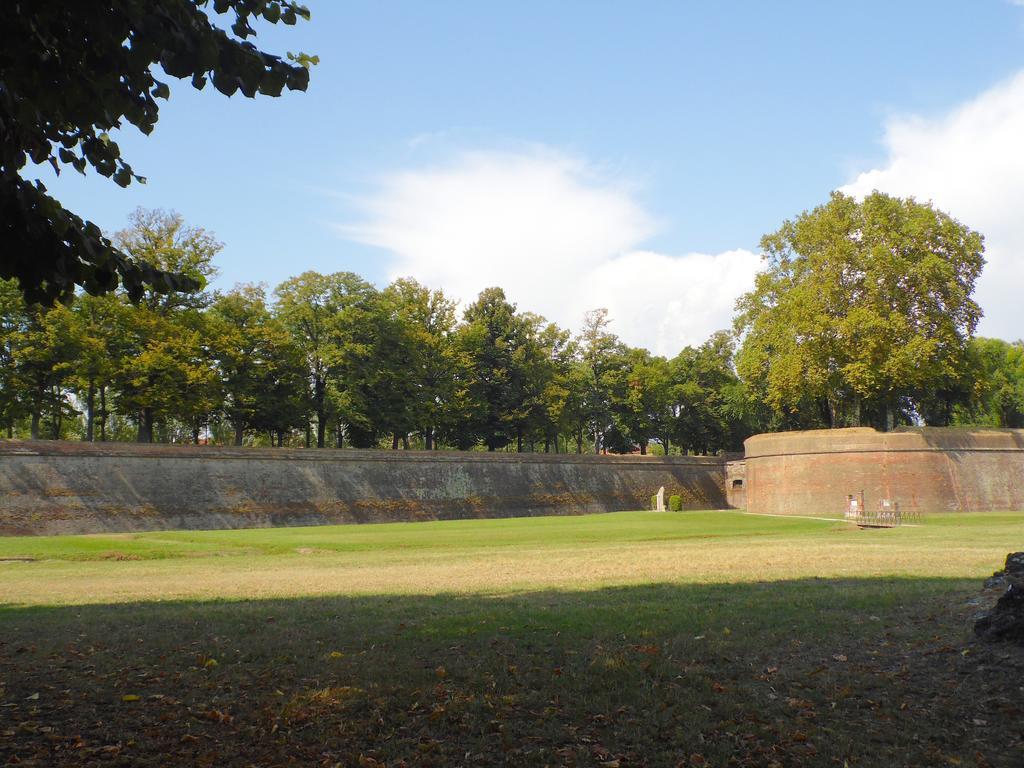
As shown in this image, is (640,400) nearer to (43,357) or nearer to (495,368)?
(495,368)

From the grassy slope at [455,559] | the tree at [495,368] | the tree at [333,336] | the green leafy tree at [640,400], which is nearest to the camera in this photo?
the grassy slope at [455,559]

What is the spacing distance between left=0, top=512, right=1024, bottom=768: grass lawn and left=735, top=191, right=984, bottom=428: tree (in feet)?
102

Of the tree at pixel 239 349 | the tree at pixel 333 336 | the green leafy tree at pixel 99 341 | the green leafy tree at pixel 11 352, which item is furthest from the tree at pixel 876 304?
the green leafy tree at pixel 11 352

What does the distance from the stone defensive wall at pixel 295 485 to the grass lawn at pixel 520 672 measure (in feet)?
70.6

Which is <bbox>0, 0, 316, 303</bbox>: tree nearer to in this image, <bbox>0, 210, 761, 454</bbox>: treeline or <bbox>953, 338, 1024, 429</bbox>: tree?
<bbox>0, 210, 761, 454</bbox>: treeline

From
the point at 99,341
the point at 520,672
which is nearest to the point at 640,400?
the point at 99,341

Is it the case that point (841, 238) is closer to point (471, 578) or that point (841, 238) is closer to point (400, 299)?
point (400, 299)

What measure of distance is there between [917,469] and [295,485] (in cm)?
3225

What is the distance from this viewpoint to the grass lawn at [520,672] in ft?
16.9

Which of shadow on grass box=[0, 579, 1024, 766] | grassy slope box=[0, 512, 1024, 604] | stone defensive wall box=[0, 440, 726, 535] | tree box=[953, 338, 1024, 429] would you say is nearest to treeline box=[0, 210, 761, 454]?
stone defensive wall box=[0, 440, 726, 535]

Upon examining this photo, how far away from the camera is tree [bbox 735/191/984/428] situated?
4309 centimetres

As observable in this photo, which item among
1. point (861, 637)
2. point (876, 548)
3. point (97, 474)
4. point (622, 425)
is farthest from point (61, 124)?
point (622, 425)

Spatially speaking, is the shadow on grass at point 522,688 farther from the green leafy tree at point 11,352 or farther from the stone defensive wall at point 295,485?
the green leafy tree at point 11,352

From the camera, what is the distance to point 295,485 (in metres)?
40.1
